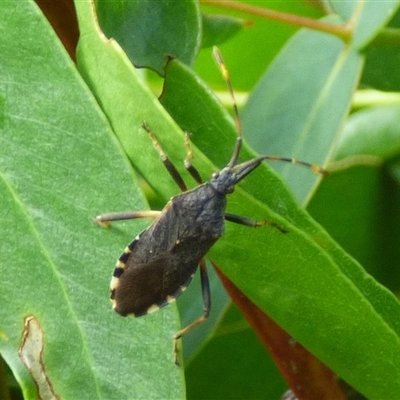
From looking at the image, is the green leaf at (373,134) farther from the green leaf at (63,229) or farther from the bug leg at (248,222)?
the green leaf at (63,229)

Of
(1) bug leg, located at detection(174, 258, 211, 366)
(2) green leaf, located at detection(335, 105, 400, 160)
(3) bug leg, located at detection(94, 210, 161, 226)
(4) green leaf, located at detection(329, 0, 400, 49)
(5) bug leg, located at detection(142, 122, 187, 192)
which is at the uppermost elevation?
(4) green leaf, located at detection(329, 0, 400, 49)

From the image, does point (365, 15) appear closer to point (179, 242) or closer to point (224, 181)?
point (224, 181)

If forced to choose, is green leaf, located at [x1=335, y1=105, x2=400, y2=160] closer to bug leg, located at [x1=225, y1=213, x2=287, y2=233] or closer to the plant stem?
the plant stem

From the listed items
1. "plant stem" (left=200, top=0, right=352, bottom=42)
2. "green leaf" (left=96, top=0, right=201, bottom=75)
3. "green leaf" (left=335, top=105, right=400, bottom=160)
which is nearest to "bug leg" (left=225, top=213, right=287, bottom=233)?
"green leaf" (left=96, top=0, right=201, bottom=75)

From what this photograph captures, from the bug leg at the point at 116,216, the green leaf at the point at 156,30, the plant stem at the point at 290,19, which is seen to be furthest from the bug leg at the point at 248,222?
the plant stem at the point at 290,19

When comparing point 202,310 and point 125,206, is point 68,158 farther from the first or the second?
point 202,310

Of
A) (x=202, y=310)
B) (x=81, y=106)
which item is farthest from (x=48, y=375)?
(x=202, y=310)

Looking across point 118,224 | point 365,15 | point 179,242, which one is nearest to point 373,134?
point 365,15
